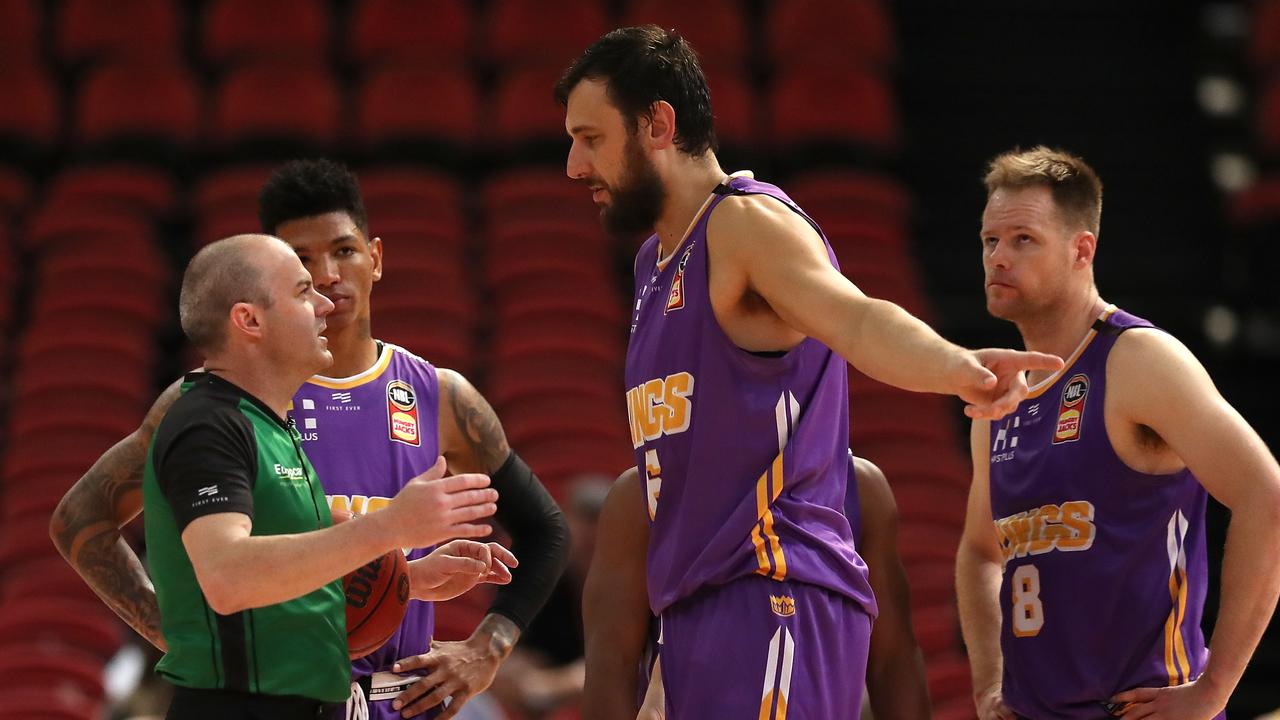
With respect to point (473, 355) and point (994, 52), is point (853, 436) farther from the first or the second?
point (994, 52)

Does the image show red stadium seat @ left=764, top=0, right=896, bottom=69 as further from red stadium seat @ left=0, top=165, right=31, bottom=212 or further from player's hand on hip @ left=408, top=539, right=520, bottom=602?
player's hand on hip @ left=408, top=539, right=520, bottom=602

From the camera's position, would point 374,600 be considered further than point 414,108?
No

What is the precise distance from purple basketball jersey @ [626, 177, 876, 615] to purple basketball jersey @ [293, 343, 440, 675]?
1.01m

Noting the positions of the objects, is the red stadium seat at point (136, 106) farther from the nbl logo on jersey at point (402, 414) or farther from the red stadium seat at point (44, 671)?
the nbl logo on jersey at point (402, 414)

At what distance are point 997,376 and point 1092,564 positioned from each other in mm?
1238

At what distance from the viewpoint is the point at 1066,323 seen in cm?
414

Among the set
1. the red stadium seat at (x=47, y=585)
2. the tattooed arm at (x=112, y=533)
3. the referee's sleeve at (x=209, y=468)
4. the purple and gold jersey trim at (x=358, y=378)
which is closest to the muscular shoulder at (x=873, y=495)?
the purple and gold jersey trim at (x=358, y=378)

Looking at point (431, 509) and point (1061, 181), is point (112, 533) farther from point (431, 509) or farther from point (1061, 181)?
point (1061, 181)

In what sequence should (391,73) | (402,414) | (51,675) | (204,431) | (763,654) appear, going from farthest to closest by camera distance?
(391,73)
(51,675)
(402,414)
(763,654)
(204,431)

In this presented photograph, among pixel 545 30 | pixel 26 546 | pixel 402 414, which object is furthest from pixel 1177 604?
pixel 545 30

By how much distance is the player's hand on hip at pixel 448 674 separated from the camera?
4.02 m

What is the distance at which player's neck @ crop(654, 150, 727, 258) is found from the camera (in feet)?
11.6

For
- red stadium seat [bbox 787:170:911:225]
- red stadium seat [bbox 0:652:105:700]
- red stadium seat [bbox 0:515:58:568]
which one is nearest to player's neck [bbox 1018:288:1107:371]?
red stadium seat [bbox 0:652:105:700]

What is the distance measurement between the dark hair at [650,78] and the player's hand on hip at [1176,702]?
1719mm
